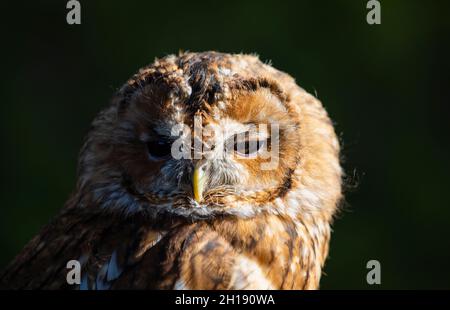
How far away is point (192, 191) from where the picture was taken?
1977mm

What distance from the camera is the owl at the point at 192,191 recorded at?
195 cm

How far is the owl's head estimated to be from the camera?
1.96 metres

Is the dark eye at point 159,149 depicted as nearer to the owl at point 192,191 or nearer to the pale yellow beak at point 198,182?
the owl at point 192,191

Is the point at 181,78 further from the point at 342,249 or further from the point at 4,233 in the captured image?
the point at 4,233

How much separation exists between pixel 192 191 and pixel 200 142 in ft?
0.48

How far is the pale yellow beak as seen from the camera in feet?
6.35

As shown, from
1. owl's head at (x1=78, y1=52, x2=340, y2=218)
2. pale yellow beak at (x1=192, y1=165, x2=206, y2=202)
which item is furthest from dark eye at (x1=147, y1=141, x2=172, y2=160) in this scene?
pale yellow beak at (x1=192, y1=165, x2=206, y2=202)

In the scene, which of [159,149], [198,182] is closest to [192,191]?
[198,182]

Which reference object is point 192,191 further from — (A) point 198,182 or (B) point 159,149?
(B) point 159,149

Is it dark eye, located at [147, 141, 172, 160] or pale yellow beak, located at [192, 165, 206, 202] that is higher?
dark eye, located at [147, 141, 172, 160]

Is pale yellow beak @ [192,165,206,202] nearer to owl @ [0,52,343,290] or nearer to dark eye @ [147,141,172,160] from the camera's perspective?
owl @ [0,52,343,290]

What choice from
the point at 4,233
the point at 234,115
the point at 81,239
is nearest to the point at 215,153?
the point at 234,115

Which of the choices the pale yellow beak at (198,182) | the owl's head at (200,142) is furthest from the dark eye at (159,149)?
the pale yellow beak at (198,182)

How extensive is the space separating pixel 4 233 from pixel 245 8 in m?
1.97
